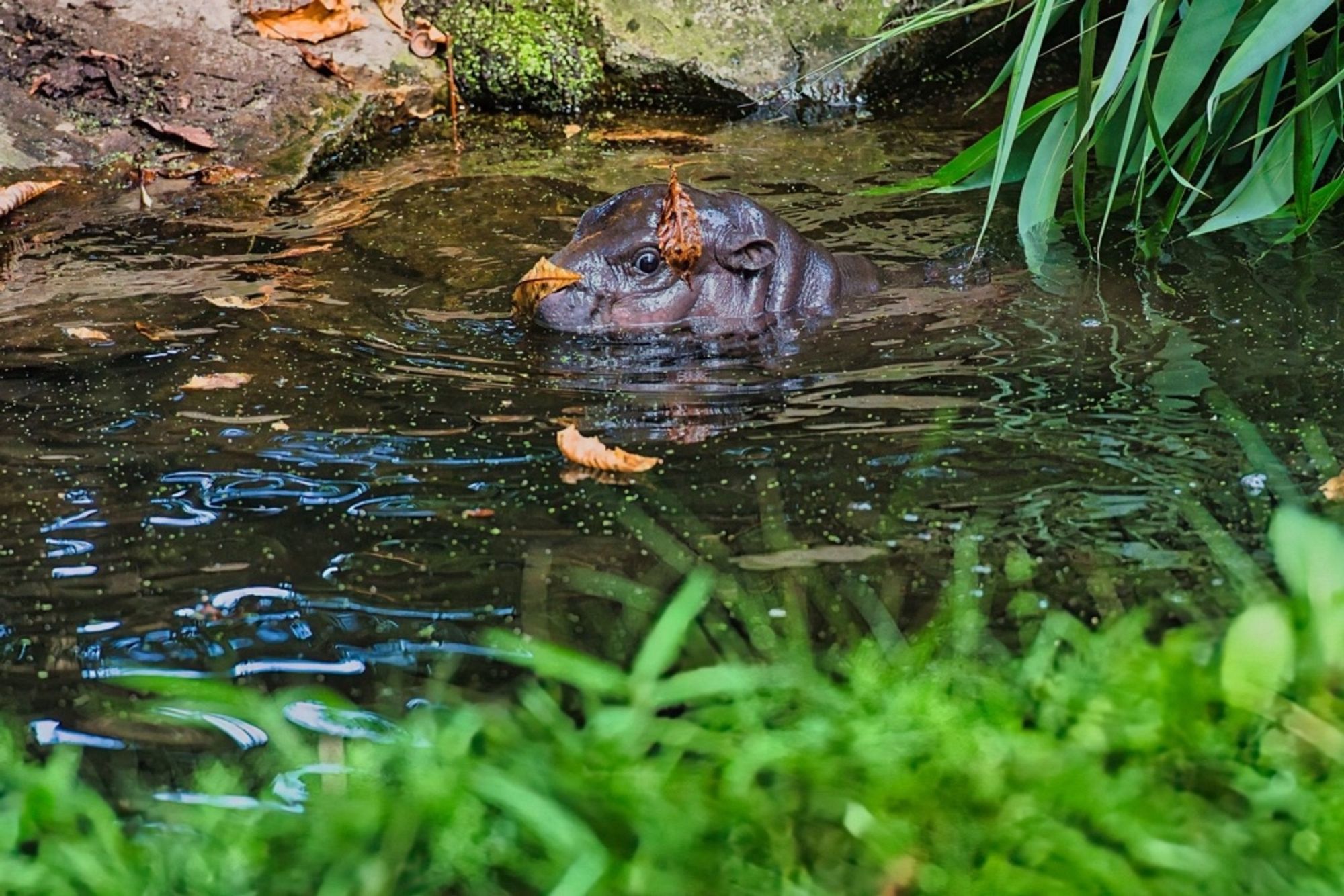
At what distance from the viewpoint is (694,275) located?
565cm

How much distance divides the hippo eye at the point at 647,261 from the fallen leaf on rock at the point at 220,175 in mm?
2773

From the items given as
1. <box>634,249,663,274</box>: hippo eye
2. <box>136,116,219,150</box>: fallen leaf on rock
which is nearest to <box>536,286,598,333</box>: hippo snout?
<box>634,249,663,274</box>: hippo eye

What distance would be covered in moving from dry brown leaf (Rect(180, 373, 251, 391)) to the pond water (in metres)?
0.05

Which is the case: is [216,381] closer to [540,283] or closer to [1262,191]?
[540,283]

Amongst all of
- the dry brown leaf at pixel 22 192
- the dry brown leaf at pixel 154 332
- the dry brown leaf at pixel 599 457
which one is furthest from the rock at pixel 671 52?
the dry brown leaf at pixel 599 457

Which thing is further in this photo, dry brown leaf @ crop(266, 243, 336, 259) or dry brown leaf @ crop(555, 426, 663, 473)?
dry brown leaf @ crop(266, 243, 336, 259)

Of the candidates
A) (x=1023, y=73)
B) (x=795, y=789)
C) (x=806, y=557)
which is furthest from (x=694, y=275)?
(x=795, y=789)

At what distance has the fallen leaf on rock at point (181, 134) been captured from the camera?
7.60 metres

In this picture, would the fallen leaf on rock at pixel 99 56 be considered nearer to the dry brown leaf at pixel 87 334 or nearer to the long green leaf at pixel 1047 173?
the dry brown leaf at pixel 87 334

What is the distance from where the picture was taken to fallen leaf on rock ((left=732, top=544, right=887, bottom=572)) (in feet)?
11.1

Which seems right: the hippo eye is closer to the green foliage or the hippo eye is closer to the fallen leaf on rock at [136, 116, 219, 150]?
the green foliage

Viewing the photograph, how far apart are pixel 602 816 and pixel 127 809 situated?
35.9 inches

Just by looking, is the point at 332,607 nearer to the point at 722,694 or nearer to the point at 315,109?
the point at 722,694

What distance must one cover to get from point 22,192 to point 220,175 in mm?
949
